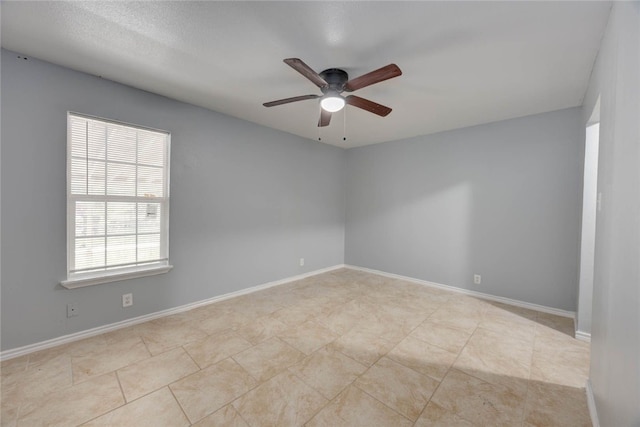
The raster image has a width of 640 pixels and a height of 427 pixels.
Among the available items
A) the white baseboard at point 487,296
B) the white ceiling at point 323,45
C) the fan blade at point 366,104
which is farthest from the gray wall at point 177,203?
the fan blade at point 366,104

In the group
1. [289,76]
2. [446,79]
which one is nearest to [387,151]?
[446,79]

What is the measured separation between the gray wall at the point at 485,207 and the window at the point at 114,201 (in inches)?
133

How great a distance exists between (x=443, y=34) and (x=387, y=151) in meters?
2.85

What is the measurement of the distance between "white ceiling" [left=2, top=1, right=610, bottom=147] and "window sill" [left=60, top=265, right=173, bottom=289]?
1886 millimetres

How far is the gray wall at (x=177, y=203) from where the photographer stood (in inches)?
82.0

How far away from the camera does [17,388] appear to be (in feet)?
5.68

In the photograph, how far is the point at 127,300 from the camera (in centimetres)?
263

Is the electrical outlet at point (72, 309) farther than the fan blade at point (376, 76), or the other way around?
the electrical outlet at point (72, 309)

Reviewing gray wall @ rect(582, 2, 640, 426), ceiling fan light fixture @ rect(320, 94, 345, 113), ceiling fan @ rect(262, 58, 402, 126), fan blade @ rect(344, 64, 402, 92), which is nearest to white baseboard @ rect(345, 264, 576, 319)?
gray wall @ rect(582, 2, 640, 426)

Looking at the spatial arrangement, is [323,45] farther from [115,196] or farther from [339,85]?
[115,196]

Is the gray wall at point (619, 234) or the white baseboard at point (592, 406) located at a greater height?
the gray wall at point (619, 234)

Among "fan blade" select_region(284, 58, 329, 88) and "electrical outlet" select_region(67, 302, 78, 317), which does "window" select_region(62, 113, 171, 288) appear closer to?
"electrical outlet" select_region(67, 302, 78, 317)

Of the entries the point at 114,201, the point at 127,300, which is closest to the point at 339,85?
the point at 114,201

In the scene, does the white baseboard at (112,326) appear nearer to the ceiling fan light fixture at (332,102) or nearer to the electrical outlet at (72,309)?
the electrical outlet at (72,309)
